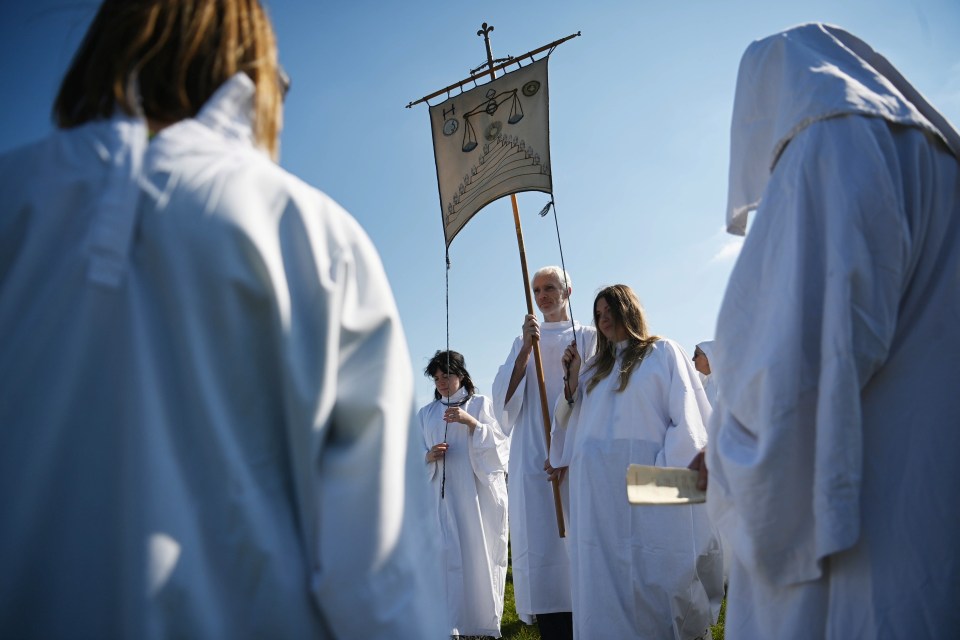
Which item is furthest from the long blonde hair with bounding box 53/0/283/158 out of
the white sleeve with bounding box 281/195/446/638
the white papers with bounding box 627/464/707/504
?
the white papers with bounding box 627/464/707/504

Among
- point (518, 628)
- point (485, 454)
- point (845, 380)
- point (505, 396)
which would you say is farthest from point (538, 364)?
point (845, 380)

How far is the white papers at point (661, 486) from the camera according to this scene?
1.75m

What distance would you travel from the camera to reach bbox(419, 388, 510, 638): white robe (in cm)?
580

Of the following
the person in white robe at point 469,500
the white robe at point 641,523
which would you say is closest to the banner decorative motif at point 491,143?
the person in white robe at point 469,500

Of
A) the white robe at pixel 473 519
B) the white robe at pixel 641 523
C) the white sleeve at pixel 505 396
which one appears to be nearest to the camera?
the white robe at pixel 641 523

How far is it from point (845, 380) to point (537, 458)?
142 inches

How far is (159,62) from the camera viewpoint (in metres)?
1.19

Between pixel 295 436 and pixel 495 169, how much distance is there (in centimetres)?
434

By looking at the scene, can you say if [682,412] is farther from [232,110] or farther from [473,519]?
[232,110]

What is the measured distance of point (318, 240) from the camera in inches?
42.6

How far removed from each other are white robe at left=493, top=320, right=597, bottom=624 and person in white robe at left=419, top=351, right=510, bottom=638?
931 millimetres

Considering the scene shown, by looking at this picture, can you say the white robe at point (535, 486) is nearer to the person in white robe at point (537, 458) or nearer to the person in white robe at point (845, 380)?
the person in white robe at point (537, 458)

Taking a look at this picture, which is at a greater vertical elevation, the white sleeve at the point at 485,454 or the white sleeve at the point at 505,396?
the white sleeve at the point at 505,396

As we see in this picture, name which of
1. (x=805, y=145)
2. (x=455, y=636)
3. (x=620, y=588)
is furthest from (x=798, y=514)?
(x=455, y=636)
